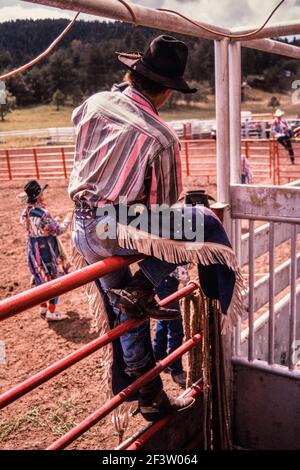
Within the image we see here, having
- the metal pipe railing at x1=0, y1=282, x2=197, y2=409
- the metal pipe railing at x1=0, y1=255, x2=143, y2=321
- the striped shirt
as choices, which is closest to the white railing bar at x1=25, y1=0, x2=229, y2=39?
the striped shirt

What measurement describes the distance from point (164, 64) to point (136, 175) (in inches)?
18.7

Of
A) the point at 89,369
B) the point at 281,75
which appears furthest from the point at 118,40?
the point at 89,369

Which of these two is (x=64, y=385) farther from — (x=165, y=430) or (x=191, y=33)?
(x=191, y=33)

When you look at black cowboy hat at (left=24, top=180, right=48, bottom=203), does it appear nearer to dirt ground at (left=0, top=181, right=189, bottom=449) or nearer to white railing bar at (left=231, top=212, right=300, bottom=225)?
dirt ground at (left=0, top=181, right=189, bottom=449)

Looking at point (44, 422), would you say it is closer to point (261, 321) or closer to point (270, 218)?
point (261, 321)

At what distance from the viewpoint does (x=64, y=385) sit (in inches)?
157

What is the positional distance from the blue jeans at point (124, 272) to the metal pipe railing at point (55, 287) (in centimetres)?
9

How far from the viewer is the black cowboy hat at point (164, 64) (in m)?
1.90

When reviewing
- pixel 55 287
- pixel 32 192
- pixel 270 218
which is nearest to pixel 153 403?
pixel 55 287

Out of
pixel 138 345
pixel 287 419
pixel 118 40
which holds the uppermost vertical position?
pixel 118 40

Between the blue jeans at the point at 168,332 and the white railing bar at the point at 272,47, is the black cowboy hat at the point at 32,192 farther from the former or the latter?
the white railing bar at the point at 272,47

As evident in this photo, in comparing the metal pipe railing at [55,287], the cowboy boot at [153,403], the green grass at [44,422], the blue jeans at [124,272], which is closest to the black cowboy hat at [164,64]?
the blue jeans at [124,272]

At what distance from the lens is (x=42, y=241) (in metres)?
5.07

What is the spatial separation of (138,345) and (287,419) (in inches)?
41.5
